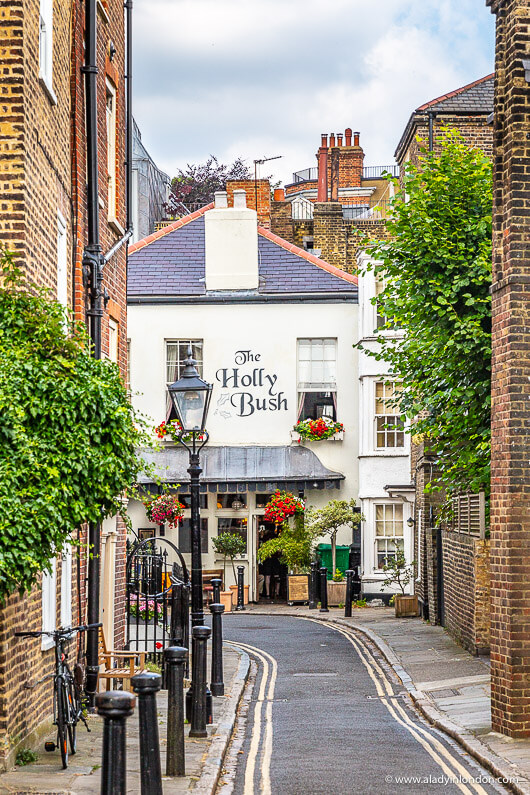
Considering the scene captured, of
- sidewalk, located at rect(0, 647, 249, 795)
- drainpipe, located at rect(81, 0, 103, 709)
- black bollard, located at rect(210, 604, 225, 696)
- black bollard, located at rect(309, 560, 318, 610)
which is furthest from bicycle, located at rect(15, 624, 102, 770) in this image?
black bollard, located at rect(309, 560, 318, 610)

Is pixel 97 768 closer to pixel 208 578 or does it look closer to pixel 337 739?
pixel 337 739

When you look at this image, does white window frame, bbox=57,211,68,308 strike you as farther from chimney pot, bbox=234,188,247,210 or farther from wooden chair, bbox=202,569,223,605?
chimney pot, bbox=234,188,247,210

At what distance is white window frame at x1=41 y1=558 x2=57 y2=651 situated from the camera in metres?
11.3

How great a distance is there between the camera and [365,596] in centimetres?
3134

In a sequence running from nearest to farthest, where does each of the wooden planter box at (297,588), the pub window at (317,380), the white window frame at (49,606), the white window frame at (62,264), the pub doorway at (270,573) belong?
1. the white window frame at (49,606)
2. the white window frame at (62,264)
3. the wooden planter box at (297,588)
4. the pub window at (317,380)
5. the pub doorway at (270,573)

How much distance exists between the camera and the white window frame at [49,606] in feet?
37.1

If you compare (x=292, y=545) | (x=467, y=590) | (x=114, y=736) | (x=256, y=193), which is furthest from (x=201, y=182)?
(x=114, y=736)

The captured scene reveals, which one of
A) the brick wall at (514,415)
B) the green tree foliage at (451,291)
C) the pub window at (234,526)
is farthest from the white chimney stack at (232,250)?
the brick wall at (514,415)

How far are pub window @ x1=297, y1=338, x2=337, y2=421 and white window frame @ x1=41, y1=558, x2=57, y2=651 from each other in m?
21.5

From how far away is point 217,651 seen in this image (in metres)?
14.2

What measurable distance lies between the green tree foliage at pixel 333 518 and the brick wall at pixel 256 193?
11.5 m

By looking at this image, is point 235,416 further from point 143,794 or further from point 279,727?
point 143,794

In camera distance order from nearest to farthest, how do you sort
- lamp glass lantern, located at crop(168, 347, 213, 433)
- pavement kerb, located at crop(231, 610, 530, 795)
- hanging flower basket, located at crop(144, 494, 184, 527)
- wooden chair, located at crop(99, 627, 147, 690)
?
pavement kerb, located at crop(231, 610, 530, 795) → wooden chair, located at crop(99, 627, 147, 690) → lamp glass lantern, located at crop(168, 347, 213, 433) → hanging flower basket, located at crop(144, 494, 184, 527)

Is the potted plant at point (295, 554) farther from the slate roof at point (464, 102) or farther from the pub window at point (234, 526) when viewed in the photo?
the slate roof at point (464, 102)
